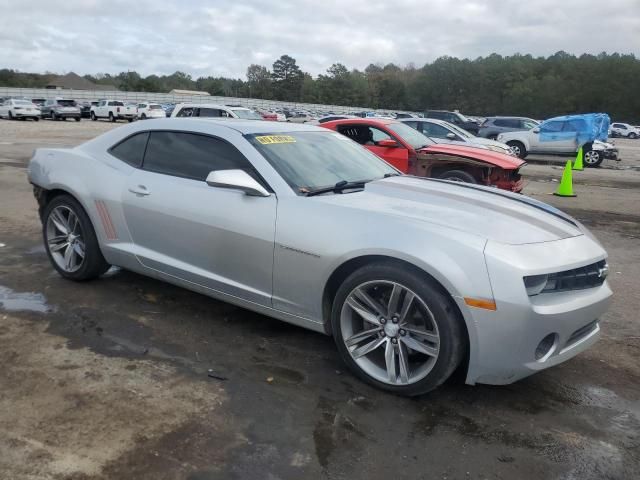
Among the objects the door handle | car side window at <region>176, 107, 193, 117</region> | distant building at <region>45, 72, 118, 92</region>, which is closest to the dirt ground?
the door handle

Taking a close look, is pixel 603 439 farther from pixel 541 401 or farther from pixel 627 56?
pixel 627 56

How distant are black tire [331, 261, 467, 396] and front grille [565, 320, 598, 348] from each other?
2.05 ft

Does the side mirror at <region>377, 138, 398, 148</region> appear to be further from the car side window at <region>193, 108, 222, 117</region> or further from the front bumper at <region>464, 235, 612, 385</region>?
the car side window at <region>193, 108, 222, 117</region>

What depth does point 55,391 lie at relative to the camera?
3.12 meters

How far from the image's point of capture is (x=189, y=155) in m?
4.21

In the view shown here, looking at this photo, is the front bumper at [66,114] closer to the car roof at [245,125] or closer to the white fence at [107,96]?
the white fence at [107,96]

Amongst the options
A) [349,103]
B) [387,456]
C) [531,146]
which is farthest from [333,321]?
[349,103]

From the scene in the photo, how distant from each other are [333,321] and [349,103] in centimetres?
12306

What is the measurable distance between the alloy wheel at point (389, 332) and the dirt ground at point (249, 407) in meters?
0.15

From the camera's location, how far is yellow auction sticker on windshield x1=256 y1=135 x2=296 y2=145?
3973 mm

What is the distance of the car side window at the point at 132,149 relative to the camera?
14.7ft

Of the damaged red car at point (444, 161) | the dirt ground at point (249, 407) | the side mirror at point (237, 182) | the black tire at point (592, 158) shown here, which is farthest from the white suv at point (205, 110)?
the side mirror at point (237, 182)

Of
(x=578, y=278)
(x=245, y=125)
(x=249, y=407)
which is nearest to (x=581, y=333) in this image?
(x=578, y=278)

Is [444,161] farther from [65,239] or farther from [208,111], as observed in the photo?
[208,111]
